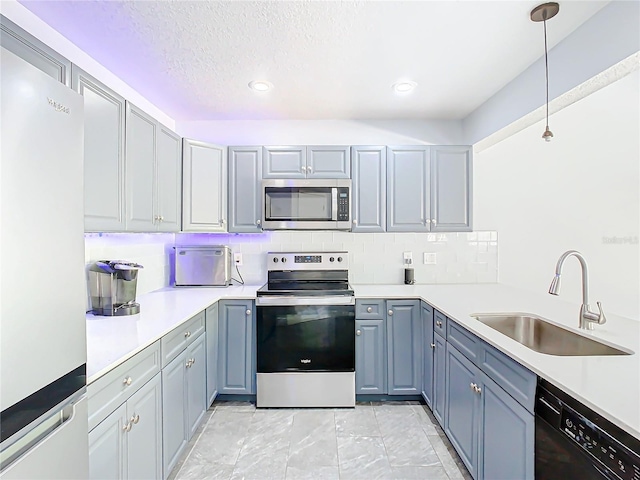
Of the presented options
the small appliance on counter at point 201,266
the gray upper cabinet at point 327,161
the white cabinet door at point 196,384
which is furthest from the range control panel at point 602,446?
the small appliance on counter at point 201,266

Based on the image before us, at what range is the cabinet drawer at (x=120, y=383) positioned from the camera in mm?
1173

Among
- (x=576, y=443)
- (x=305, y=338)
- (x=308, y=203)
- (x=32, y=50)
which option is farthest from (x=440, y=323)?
(x=32, y=50)

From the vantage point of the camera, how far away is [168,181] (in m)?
2.45

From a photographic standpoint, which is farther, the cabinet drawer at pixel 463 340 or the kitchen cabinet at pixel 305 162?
the kitchen cabinet at pixel 305 162

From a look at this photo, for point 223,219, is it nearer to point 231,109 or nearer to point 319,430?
point 231,109

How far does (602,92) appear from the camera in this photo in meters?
2.49

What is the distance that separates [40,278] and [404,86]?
91.7 inches

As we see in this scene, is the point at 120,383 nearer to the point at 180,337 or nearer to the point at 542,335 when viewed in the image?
the point at 180,337

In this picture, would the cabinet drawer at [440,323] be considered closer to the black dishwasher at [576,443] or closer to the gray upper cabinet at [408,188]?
the gray upper cabinet at [408,188]

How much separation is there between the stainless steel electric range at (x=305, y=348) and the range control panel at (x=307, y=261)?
457 mm

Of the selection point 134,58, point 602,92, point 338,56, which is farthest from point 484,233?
point 134,58

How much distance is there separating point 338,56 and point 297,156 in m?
1.04

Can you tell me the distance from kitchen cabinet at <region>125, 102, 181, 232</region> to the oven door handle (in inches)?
34.7

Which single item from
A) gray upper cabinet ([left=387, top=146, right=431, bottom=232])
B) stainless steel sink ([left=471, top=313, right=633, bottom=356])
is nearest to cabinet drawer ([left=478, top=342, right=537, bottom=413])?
stainless steel sink ([left=471, top=313, right=633, bottom=356])
